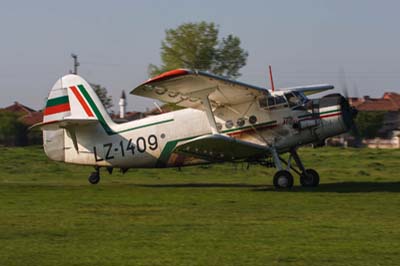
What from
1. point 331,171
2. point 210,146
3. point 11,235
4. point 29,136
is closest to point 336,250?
point 11,235

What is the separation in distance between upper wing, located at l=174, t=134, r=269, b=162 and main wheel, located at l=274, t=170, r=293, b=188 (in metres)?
0.84

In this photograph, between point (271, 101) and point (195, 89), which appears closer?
point (195, 89)

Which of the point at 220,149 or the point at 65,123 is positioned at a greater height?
the point at 65,123

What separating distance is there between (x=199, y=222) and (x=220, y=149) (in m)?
6.77

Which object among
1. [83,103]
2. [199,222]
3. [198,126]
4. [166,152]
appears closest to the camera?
[199,222]

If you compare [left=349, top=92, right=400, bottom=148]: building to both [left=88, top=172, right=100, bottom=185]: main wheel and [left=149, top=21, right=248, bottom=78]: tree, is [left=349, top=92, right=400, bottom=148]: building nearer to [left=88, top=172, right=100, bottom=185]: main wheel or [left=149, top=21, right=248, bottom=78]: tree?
[left=149, top=21, right=248, bottom=78]: tree

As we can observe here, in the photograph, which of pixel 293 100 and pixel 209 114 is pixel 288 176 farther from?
pixel 209 114

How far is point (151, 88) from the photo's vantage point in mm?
18062

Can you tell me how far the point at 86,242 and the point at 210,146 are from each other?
28.8 feet

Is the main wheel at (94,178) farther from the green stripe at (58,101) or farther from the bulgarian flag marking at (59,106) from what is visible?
the green stripe at (58,101)

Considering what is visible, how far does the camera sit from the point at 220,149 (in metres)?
19.0

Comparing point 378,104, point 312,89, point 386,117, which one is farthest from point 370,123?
point 312,89

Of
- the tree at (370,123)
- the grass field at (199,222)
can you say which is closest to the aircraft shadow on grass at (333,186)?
the grass field at (199,222)

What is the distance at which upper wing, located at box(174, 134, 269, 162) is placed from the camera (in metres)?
18.2
